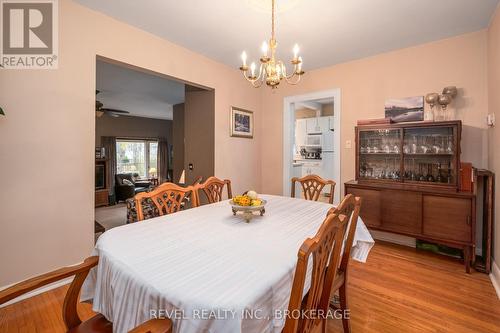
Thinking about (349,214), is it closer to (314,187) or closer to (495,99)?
(314,187)

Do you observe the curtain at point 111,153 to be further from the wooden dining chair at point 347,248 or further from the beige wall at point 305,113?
the wooden dining chair at point 347,248

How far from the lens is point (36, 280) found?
0.91 metres

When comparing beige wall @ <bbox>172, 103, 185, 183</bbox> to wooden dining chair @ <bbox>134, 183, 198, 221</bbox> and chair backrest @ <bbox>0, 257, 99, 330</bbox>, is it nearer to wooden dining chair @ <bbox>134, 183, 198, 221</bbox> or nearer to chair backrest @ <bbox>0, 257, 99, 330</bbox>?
wooden dining chair @ <bbox>134, 183, 198, 221</bbox>

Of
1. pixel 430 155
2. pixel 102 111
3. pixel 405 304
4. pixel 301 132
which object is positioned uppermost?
pixel 102 111

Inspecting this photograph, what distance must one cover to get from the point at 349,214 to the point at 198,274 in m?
A: 0.81

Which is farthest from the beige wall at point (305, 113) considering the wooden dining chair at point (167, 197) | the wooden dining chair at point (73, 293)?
the wooden dining chair at point (73, 293)

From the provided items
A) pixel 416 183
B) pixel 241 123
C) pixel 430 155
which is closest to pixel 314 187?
pixel 416 183

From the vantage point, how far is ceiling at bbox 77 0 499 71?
2.21 m

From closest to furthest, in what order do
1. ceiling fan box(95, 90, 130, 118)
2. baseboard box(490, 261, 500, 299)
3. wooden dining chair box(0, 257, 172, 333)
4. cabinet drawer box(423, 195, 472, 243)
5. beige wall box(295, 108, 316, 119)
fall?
Answer: wooden dining chair box(0, 257, 172, 333), baseboard box(490, 261, 500, 299), cabinet drawer box(423, 195, 472, 243), ceiling fan box(95, 90, 130, 118), beige wall box(295, 108, 316, 119)

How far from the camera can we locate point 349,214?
1273 mm

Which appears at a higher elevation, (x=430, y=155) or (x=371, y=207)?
(x=430, y=155)

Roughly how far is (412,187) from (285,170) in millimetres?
1909

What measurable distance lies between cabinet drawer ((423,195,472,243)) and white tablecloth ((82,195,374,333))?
1.87 meters

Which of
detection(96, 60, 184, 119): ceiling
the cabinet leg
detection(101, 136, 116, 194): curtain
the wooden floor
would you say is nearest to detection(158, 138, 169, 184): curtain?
detection(101, 136, 116, 194): curtain
